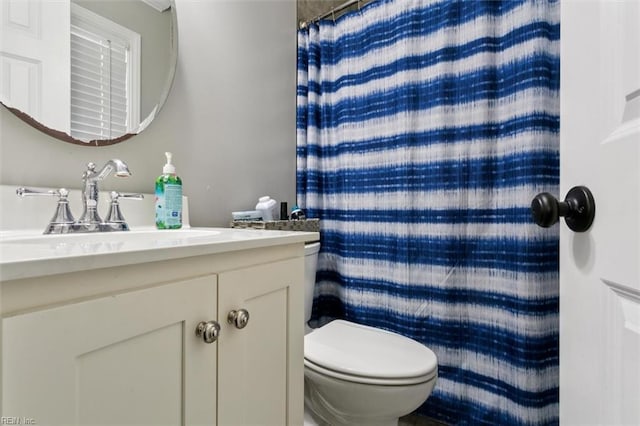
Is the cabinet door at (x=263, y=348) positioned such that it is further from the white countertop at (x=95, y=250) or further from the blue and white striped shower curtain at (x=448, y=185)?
the blue and white striped shower curtain at (x=448, y=185)

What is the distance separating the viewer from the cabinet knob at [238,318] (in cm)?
59

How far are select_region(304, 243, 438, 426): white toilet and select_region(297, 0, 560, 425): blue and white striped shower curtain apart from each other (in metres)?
0.31

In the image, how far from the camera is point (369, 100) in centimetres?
145

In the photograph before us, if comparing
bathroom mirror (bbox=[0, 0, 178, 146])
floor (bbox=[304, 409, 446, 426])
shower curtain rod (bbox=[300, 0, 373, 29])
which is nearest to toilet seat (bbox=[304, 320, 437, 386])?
floor (bbox=[304, 409, 446, 426])

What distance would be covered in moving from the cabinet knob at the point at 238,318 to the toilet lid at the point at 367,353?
0.46 metres

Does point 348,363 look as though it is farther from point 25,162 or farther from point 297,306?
point 25,162

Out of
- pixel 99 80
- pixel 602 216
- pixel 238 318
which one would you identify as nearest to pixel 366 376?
pixel 238 318

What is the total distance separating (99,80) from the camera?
0.92 meters

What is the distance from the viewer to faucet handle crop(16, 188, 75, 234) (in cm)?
75

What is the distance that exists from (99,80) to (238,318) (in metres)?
0.82

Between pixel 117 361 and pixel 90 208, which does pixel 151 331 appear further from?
pixel 90 208

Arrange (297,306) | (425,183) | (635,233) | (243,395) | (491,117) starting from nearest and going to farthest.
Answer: (635,233)
(243,395)
(297,306)
(491,117)
(425,183)

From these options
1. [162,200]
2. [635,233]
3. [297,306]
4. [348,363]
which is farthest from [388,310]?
[635,233]

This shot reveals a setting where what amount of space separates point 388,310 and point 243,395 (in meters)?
0.90
